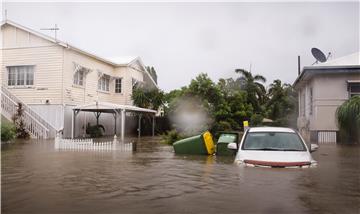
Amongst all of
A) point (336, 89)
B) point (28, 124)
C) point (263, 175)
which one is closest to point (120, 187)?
point (263, 175)

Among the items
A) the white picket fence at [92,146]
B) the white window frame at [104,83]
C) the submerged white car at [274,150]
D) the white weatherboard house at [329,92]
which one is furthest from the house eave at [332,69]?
the white window frame at [104,83]

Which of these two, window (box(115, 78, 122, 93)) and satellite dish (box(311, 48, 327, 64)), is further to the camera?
window (box(115, 78, 122, 93))

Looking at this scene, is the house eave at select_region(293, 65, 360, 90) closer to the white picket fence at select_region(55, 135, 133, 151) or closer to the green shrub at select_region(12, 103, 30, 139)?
the white picket fence at select_region(55, 135, 133, 151)

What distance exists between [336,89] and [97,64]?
16.7 m

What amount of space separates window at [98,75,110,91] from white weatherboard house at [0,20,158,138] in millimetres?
2061

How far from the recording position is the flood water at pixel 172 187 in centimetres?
A: 540

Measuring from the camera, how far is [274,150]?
834 centimetres

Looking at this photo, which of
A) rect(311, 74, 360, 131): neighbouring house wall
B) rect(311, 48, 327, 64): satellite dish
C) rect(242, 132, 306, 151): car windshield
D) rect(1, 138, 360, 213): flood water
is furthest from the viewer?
rect(311, 48, 327, 64): satellite dish

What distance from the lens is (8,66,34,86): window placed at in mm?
23198

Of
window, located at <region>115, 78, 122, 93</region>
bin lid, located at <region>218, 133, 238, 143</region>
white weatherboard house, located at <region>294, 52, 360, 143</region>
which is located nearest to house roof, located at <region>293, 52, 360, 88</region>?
white weatherboard house, located at <region>294, 52, 360, 143</region>

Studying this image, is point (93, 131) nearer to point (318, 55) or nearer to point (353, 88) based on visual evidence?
point (318, 55)

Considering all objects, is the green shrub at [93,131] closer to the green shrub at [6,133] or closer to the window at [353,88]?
the green shrub at [6,133]

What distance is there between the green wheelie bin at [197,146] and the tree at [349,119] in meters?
7.33

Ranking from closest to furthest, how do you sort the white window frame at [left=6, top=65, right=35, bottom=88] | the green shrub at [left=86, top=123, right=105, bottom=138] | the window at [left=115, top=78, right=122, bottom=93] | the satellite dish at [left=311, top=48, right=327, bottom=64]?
the satellite dish at [left=311, top=48, right=327, bottom=64], the white window frame at [left=6, top=65, right=35, bottom=88], the green shrub at [left=86, top=123, right=105, bottom=138], the window at [left=115, top=78, right=122, bottom=93]
